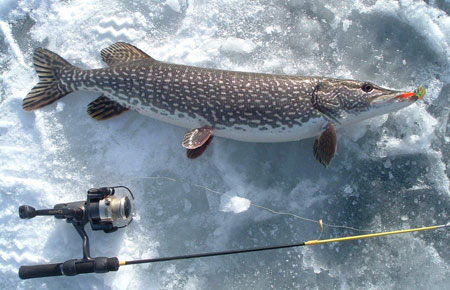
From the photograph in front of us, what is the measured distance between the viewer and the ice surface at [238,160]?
10.1 feet

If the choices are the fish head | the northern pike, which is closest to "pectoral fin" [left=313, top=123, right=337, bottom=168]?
the northern pike

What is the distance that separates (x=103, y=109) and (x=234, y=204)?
158 centimetres

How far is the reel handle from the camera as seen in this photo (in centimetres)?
267

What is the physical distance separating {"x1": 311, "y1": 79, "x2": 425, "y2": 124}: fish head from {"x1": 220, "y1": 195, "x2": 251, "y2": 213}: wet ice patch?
109 cm

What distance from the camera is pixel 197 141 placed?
299 cm

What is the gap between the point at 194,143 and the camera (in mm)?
2982

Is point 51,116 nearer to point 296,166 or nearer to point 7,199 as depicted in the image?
point 7,199

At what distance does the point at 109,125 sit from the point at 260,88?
1.58 metres

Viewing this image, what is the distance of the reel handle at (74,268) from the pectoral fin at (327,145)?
1988 mm

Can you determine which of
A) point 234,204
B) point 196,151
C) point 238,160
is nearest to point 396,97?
point 238,160

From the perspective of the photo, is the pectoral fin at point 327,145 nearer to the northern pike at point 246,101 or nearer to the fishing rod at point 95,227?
the northern pike at point 246,101

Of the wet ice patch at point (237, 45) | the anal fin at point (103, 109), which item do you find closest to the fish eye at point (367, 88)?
the wet ice patch at point (237, 45)

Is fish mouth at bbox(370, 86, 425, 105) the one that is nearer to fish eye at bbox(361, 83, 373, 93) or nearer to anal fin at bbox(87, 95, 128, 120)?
fish eye at bbox(361, 83, 373, 93)

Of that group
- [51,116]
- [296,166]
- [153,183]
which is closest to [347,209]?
[296,166]
